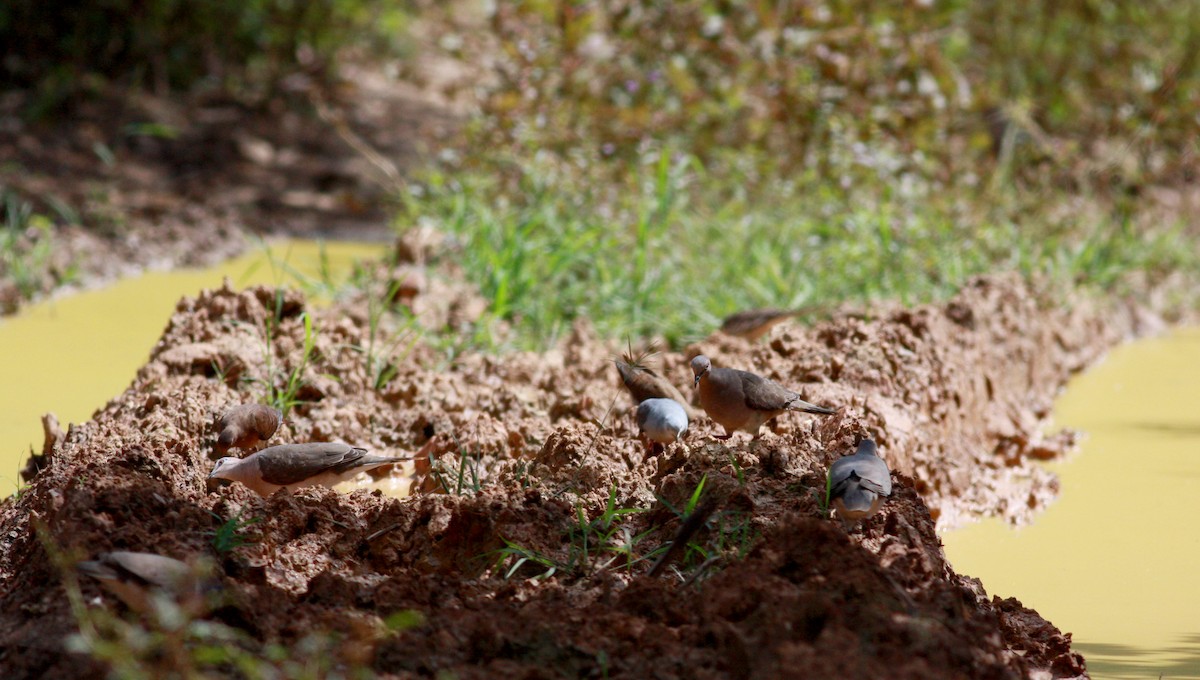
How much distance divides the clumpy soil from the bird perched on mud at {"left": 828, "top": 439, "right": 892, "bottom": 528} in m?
0.06

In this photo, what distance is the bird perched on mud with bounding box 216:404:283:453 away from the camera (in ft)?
11.4

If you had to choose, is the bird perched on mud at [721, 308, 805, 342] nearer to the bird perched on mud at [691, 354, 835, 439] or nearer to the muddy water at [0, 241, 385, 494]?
the bird perched on mud at [691, 354, 835, 439]

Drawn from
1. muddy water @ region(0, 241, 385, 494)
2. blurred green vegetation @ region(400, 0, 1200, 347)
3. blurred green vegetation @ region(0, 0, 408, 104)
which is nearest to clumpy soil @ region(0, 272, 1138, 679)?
muddy water @ region(0, 241, 385, 494)

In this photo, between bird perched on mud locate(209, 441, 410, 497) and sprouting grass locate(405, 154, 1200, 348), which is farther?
sprouting grass locate(405, 154, 1200, 348)

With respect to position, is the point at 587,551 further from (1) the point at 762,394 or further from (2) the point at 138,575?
(2) the point at 138,575

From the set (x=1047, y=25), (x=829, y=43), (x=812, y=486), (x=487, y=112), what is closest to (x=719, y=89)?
(x=829, y=43)

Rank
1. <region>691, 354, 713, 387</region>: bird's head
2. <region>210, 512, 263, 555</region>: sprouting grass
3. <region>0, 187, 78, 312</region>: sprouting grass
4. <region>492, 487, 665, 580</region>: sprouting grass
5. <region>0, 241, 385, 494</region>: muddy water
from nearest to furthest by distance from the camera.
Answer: <region>210, 512, 263, 555</region>: sprouting grass → <region>492, 487, 665, 580</region>: sprouting grass → <region>691, 354, 713, 387</region>: bird's head → <region>0, 241, 385, 494</region>: muddy water → <region>0, 187, 78, 312</region>: sprouting grass

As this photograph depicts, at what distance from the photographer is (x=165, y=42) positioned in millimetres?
9367

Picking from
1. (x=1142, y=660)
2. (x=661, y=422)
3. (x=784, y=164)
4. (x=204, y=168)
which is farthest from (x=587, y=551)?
(x=204, y=168)

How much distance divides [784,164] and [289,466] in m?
4.60

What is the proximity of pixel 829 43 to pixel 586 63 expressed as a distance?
131 cm

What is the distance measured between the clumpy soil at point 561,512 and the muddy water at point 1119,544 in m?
0.15

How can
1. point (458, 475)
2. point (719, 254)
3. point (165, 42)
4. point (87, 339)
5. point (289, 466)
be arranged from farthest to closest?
point (165, 42)
point (719, 254)
point (87, 339)
point (458, 475)
point (289, 466)

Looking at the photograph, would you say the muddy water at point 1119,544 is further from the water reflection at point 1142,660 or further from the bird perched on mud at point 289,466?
the bird perched on mud at point 289,466
